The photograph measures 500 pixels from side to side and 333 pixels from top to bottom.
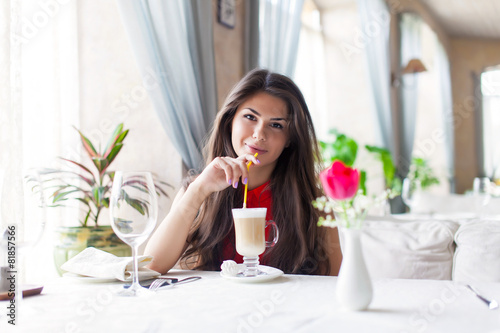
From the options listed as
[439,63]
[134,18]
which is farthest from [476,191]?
[439,63]

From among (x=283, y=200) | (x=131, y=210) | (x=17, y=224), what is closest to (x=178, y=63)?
(x=283, y=200)

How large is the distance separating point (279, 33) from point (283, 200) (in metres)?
2.00

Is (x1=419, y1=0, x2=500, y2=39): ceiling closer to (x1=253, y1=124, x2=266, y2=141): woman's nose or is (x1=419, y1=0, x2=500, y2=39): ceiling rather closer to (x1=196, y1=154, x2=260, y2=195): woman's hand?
(x1=253, y1=124, x2=266, y2=141): woman's nose

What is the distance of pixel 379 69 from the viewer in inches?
222

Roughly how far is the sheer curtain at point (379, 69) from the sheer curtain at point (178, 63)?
330 cm

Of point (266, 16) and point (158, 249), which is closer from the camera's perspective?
point (158, 249)

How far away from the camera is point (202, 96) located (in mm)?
2686

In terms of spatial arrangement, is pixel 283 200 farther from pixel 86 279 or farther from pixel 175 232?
pixel 86 279

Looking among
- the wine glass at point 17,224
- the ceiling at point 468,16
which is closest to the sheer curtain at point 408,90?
the ceiling at point 468,16

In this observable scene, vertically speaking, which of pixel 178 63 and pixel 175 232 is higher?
pixel 178 63

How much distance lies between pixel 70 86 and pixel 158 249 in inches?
66.0

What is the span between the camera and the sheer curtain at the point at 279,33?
3.46 meters

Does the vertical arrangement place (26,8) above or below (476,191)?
above

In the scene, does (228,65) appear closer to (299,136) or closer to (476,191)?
(299,136)
